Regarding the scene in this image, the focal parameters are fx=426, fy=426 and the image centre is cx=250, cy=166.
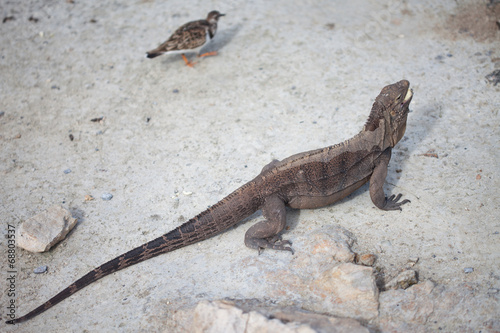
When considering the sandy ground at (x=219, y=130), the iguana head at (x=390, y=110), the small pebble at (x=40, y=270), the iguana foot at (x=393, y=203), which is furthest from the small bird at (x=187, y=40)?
the iguana foot at (x=393, y=203)

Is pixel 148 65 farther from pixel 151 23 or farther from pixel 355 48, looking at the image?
pixel 355 48

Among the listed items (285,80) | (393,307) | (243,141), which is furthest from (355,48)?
(393,307)

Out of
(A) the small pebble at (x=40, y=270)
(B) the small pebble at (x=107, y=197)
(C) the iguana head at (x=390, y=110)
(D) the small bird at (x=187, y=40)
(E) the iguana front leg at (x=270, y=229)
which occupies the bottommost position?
(A) the small pebble at (x=40, y=270)

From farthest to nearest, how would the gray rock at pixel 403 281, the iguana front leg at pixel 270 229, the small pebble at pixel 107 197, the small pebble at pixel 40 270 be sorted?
the small pebble at pixel 107 197
the small pebble at pixel 40 270
the iguana front leg at pixel 270 229
the gray rock at pixel 403 281

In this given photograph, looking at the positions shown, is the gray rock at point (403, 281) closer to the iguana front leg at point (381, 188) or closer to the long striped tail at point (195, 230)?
the iguana front leg at point (381, 188)

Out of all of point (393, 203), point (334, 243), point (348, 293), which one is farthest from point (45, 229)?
point (393, 203)

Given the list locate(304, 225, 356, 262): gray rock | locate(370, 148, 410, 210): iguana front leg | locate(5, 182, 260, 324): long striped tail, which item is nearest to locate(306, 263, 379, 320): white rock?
locate(304, 225, 356, 262): gray rock

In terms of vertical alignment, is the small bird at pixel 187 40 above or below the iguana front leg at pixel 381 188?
above
